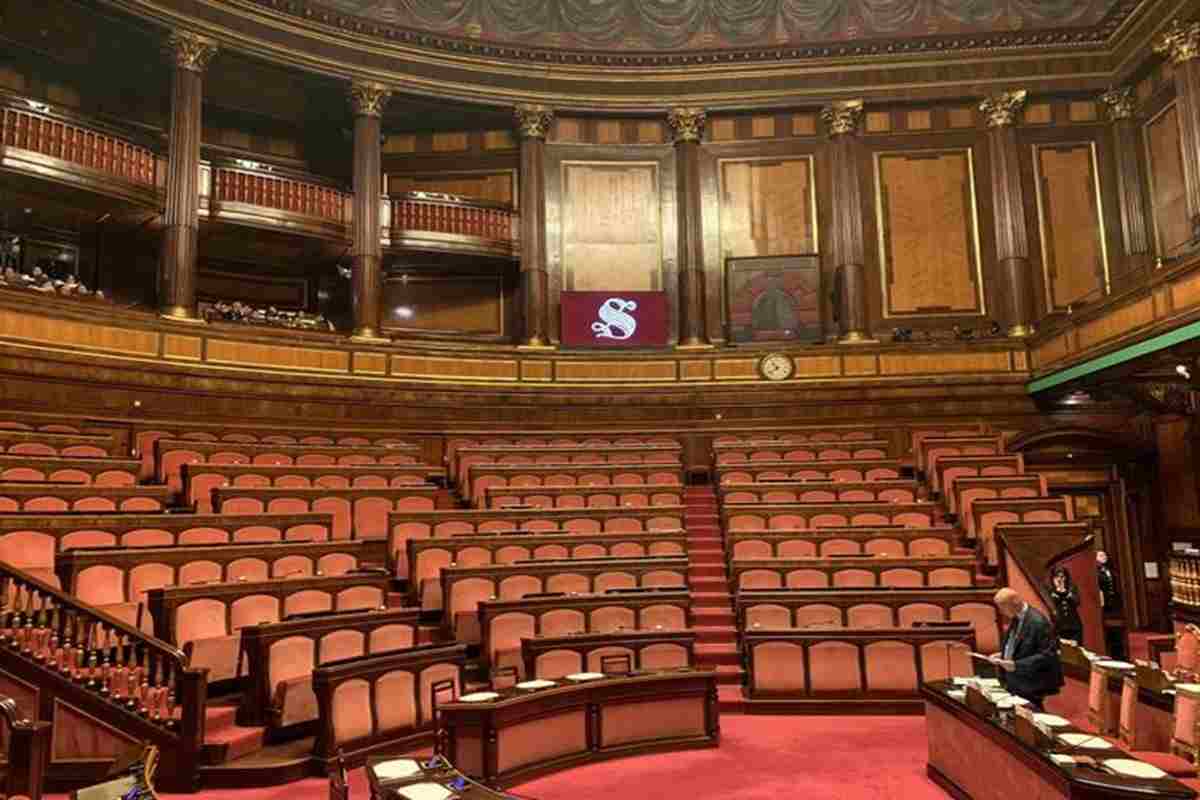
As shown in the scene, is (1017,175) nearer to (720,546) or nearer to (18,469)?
(720,546)

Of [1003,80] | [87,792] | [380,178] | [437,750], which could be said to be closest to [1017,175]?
[1003,80]

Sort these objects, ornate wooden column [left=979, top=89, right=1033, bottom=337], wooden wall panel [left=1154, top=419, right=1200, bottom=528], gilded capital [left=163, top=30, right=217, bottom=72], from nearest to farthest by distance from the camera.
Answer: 1. wooden wall panel [left=1154, top=419, right=1200, bottom=528]
2. gilded capital [left=163, top=30, right=217, bottom=72]
3. ornate wooden column [left=979, top=89, right=1033, bottom=337]

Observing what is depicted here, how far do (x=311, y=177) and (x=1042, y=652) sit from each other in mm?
10166

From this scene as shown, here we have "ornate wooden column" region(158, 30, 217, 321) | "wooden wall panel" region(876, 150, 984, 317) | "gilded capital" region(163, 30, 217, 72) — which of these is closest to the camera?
"ornate wooden column" region(158, 30, 217, 321)

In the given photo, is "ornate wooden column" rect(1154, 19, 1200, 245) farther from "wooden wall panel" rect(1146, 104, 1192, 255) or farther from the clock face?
the clock face

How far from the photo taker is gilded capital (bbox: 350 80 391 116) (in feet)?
38.4

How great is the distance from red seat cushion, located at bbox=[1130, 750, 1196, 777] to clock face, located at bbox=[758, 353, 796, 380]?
7.12m

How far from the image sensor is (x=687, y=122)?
12703 millimetres

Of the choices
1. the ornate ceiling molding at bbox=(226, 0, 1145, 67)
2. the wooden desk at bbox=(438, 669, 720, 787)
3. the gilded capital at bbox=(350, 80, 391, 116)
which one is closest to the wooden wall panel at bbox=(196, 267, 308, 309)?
the gilded capital at bbox=(350, 80, 391, 116)

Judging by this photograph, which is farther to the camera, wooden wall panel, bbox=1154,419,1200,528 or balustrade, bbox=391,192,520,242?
balustrade, bbox=391,192,520,242

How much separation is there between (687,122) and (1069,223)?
16.7ft

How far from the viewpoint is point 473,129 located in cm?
1318

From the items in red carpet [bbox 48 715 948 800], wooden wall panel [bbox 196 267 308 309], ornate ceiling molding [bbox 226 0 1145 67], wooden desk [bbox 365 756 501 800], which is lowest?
red carpet [bbox 48 715 948 800]

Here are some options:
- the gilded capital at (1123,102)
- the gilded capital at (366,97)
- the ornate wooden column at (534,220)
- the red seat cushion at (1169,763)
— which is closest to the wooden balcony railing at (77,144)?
the gilded capital at (366,97)
